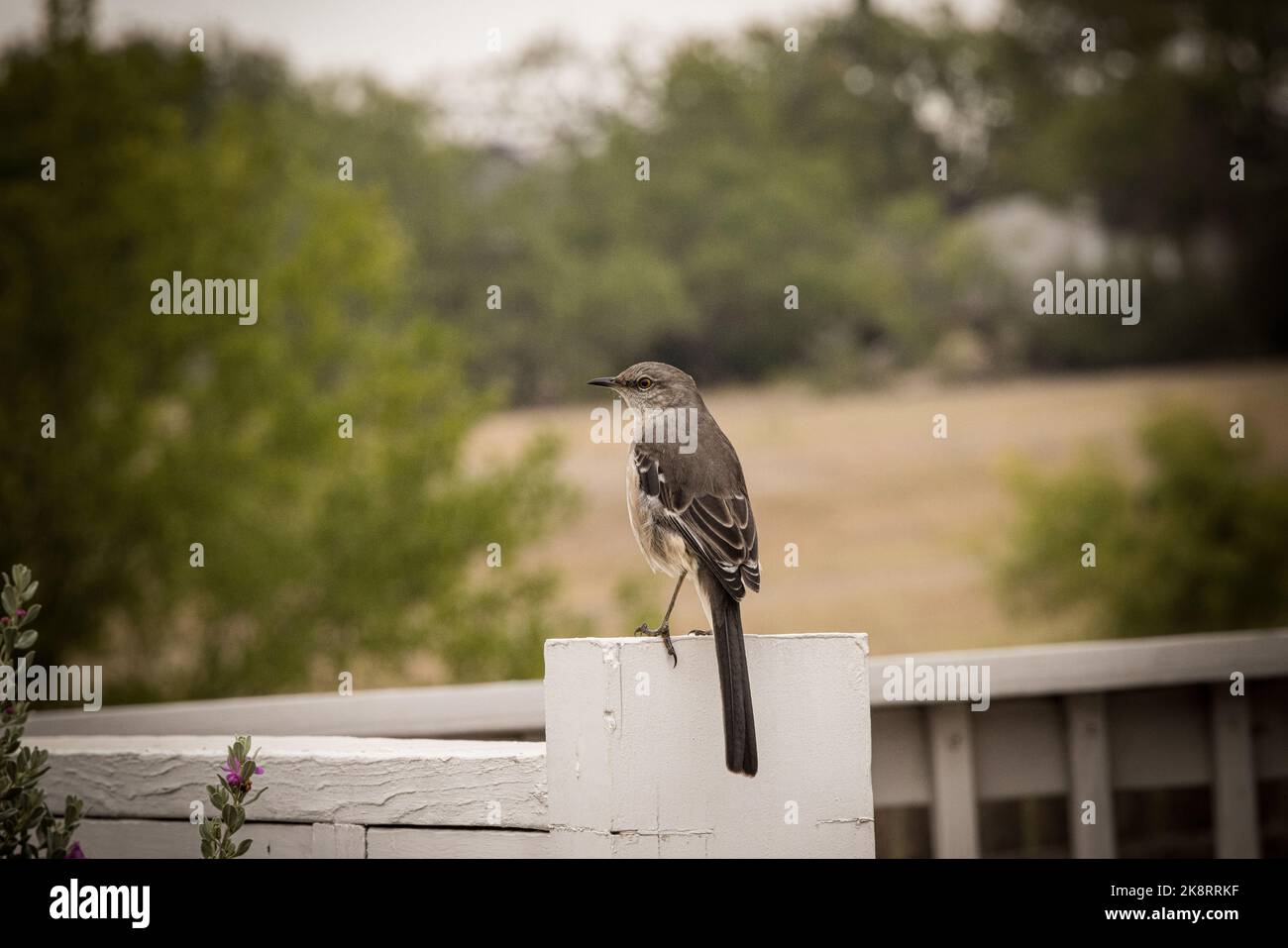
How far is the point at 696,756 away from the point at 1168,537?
11254 mm

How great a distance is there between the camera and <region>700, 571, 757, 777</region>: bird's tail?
2221mm

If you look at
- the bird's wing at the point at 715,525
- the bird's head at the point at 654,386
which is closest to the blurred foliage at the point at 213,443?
the bird's head at the point at 654,386

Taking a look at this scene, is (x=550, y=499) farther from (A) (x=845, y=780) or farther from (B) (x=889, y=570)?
(B) (x=889, y=570)

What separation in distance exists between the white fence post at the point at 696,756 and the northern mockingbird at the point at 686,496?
24 centimetres

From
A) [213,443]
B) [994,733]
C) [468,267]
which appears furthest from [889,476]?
[994,733]

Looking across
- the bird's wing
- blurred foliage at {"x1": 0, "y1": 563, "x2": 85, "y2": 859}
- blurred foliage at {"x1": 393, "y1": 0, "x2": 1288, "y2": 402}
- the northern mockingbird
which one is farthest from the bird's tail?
blurred foliage at {"x1": 393, "y1": 0, "x2": 1288, "y2": 402}

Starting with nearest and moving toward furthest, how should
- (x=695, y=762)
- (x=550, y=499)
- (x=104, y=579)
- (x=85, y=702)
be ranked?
(x=695, y=762) < (x=85, y=702) < (x=104, y=579) < (x=550, y=499)

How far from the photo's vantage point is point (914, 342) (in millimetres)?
35719

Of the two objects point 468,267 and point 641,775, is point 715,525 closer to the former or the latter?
point 641,775

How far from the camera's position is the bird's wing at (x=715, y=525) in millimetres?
3033

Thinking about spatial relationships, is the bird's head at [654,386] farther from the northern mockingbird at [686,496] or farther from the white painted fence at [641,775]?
the white painted fence at [641,775]

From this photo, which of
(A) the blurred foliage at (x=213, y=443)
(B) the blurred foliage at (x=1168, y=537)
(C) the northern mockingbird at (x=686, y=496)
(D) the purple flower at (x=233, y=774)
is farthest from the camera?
(B) the blurred foliage at (x=1168, y=537)
